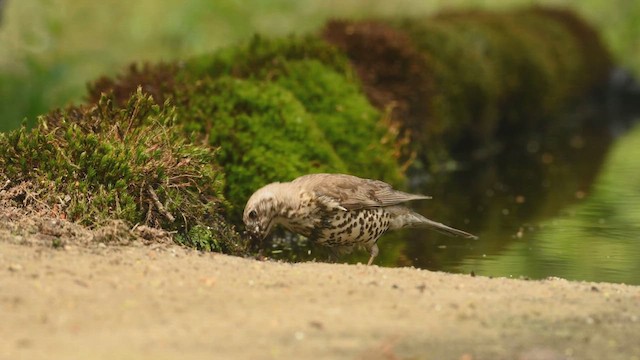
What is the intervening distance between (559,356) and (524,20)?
18.5 metres

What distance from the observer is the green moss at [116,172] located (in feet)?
26.9

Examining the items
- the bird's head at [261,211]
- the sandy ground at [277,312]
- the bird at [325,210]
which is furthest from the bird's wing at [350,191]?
the sandy ground at [277,312]

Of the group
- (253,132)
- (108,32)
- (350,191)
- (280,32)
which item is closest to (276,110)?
(253,132)

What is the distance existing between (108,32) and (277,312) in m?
12.9

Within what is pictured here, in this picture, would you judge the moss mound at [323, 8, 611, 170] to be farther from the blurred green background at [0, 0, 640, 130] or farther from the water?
the blurred green background at [0, 0, 640, 130]

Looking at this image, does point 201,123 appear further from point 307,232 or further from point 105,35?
point 105,35

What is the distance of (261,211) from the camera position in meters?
8.55

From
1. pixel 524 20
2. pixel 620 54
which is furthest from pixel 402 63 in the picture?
pixel 620 54

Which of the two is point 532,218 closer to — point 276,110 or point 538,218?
point 538,218

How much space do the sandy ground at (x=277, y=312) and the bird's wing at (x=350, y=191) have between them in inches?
46.2

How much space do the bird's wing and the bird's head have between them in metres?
0.25

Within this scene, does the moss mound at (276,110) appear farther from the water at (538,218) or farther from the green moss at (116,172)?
the green moss at (116,172)

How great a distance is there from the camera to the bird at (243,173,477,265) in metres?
8.57

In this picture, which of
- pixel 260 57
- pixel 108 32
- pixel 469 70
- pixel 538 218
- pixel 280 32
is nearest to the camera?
pixel 260 57
